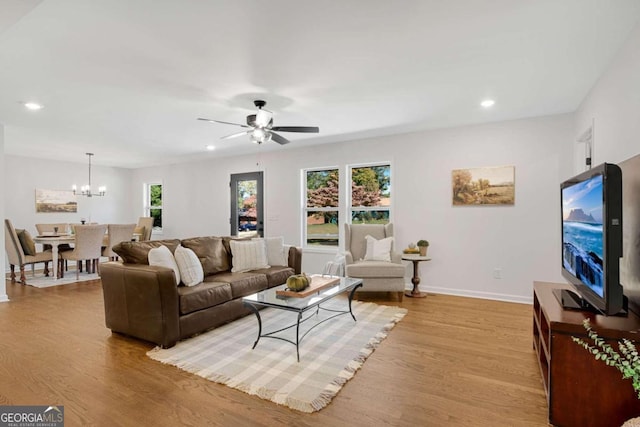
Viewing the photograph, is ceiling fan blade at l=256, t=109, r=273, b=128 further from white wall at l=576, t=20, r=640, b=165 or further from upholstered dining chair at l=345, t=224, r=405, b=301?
white wall at l=576, t=20, r=640, b=165

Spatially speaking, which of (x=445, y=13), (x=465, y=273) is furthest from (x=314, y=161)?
(x=445, y=13)

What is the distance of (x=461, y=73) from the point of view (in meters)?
2.79

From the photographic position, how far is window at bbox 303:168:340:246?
563cm

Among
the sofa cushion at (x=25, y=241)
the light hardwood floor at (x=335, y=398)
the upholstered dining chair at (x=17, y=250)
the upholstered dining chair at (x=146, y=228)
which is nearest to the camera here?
the light hardwood floor at (x=335, y=398)

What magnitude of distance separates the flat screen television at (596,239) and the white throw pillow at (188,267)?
120 inches

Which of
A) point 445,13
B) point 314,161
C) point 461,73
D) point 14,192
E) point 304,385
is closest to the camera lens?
point 445,13

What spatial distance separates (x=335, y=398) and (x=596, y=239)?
5.90 ft

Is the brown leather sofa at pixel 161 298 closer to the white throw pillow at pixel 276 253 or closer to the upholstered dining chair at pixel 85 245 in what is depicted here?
the white throw pillow at pixel 276 253

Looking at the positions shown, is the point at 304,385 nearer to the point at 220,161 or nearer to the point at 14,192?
the point at 220,161

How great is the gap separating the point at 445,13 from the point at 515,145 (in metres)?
2.87

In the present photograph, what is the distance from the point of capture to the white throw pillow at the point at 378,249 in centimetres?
455

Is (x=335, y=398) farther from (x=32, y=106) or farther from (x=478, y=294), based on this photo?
(x=32, y=106)

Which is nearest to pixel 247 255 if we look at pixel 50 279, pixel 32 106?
pixel 32 106

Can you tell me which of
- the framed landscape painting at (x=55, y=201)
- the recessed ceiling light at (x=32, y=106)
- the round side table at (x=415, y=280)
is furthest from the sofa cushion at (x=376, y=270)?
the framed landscape painting at (x=55, y=201)
